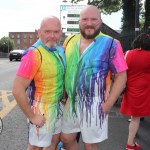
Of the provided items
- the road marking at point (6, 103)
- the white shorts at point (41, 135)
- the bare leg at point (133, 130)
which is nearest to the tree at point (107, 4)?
the road marking at point (6, 103)

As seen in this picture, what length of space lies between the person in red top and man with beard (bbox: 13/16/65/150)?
212 cm

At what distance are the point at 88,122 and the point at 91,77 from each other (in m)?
0.43

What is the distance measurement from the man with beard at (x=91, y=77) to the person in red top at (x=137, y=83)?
190 centimetres

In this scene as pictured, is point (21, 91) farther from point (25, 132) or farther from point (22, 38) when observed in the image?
point (22, 38)

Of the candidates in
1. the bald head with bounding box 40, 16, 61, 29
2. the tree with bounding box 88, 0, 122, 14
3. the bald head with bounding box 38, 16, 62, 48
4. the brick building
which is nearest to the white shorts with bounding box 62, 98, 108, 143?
the bald head with bounding box 38, 16, 62, 48

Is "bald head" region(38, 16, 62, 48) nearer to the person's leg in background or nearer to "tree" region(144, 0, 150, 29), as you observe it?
the person's leg in background

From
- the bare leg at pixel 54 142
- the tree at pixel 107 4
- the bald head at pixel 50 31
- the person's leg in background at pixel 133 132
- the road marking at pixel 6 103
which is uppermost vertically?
the tree at pixel 107 4

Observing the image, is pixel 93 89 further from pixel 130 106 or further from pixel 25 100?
pixel 130 106

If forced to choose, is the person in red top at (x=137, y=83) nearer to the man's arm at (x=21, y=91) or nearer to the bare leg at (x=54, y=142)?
the bare leg at (x=54, y=142)

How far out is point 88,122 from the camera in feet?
12.4

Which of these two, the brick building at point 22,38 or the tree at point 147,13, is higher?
the tree at point 147,13

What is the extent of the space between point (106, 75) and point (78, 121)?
0.52m

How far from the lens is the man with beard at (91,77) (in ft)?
12.1

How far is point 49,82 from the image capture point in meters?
3.57
